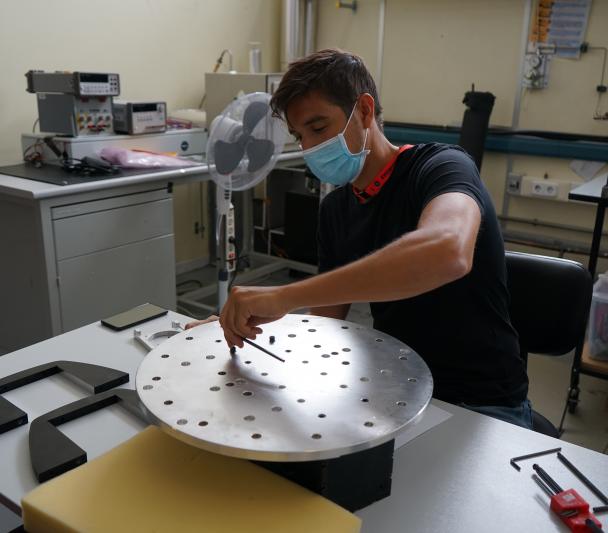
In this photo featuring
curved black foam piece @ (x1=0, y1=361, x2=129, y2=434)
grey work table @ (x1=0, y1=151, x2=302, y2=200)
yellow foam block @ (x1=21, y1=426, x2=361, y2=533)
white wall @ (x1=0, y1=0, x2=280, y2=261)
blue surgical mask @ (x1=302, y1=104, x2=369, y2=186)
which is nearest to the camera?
yellow foam block @ (x1=21, y1=426, x2=361, y2=533)

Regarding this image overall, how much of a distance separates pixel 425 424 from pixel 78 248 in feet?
6.08

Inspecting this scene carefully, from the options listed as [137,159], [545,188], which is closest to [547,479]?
[137,159]

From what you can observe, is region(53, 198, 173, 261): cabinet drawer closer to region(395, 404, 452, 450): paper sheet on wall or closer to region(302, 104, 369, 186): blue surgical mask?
region(302, 104, 369, 186): blue surgical mask

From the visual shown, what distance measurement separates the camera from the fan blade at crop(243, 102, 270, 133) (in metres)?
2.30

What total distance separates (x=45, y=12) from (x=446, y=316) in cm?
273

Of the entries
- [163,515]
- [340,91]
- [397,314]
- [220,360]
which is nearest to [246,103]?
[340,91]

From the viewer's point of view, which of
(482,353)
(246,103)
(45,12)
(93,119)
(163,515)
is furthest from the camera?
(45,12)

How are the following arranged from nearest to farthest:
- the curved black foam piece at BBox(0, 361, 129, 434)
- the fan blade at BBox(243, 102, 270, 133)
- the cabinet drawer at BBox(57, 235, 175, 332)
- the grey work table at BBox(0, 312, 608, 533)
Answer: the grey work table at BBox(0, 312, 608, 533) → the curved black foam piece at BBox(0, 361, 129, 434) → the fan blade at BBox(243, 102, 270, 133) → the cabinet drawer at BBox(57, 235, 175, 332)

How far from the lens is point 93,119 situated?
2771 millimetres

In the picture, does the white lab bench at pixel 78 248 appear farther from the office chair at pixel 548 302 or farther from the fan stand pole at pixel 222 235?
the office chair at pixel 548 302

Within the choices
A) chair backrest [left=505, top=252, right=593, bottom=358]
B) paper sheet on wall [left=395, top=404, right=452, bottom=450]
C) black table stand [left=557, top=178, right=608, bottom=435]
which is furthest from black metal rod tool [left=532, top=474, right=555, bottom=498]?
black table stand [left=557, top=178, right=608, bottom=435]

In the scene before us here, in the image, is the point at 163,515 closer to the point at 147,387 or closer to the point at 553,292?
the point at 147,387

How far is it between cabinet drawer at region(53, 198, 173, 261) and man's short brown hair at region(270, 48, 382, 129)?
1.37 m

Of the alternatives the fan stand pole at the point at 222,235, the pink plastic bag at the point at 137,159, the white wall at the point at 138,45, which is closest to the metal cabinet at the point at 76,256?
the pink plastic bag at the point at 137,159
